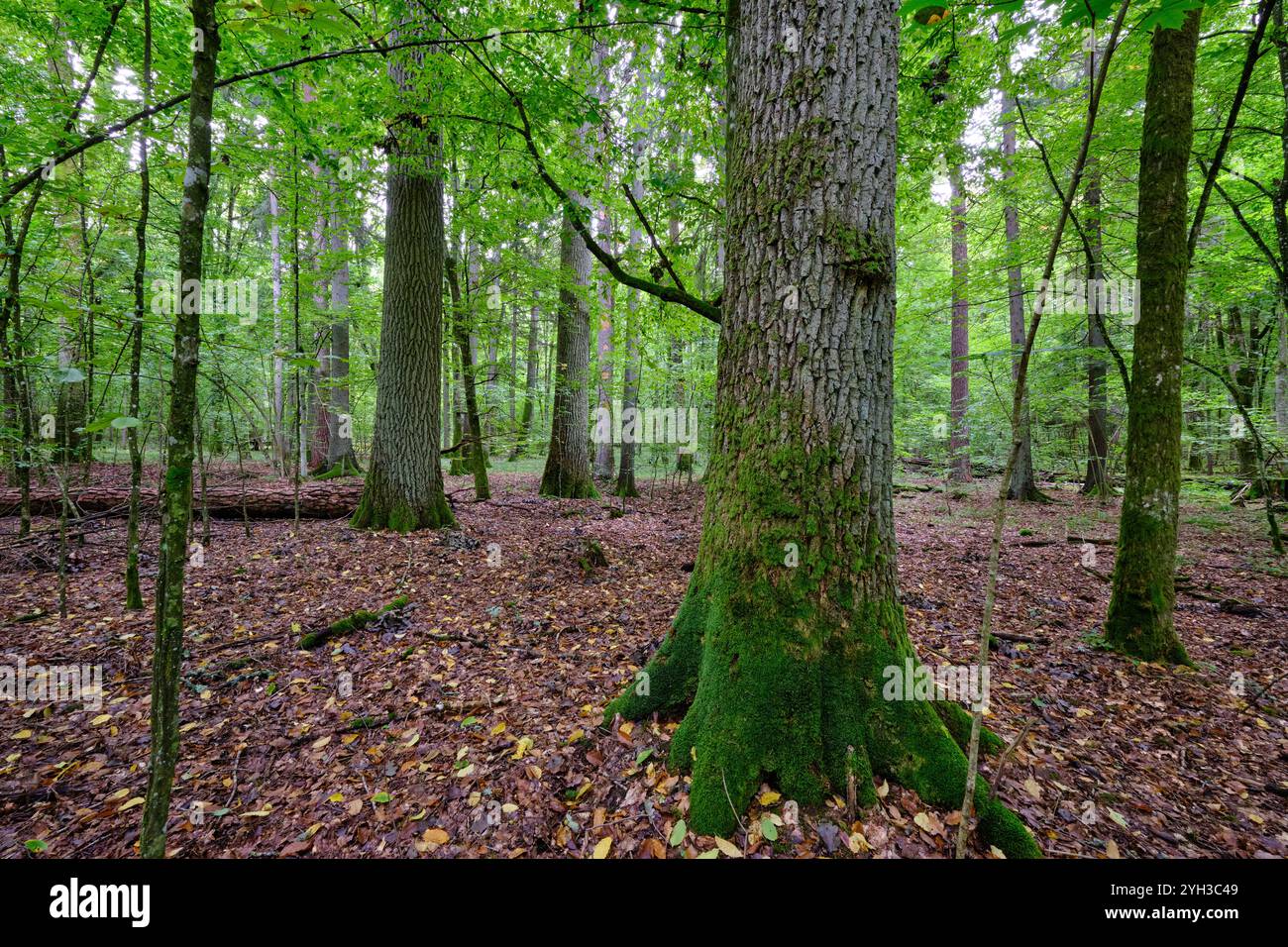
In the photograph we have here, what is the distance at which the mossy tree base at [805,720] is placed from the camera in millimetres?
2078

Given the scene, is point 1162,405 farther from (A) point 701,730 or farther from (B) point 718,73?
(B) point 718,73

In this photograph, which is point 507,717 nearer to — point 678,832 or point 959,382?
point 678,832

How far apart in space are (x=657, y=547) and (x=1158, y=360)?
515 centimetres

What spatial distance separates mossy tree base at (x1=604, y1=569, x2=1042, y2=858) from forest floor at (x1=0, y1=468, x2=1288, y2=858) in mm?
101

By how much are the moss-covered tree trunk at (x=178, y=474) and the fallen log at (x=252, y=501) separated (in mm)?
6506

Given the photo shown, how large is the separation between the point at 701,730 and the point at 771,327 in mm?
1969

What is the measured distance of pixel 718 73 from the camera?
443 centimetres

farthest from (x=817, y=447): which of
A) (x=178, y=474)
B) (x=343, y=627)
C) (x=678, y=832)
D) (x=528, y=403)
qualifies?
(x=528, y=403)

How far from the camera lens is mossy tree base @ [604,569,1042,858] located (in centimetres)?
208

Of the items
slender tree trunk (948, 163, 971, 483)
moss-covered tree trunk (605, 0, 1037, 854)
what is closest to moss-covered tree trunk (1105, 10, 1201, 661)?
moss-covered tree trunk (605, 0, 1037, 854)

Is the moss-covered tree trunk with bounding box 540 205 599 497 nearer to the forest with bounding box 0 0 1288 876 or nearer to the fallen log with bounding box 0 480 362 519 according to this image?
the forest with bounding box 0 0 1288 876

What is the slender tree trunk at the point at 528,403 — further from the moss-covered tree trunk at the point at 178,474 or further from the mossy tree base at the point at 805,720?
the mossy tree base at the point at 805,720

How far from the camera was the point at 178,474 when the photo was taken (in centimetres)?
168
